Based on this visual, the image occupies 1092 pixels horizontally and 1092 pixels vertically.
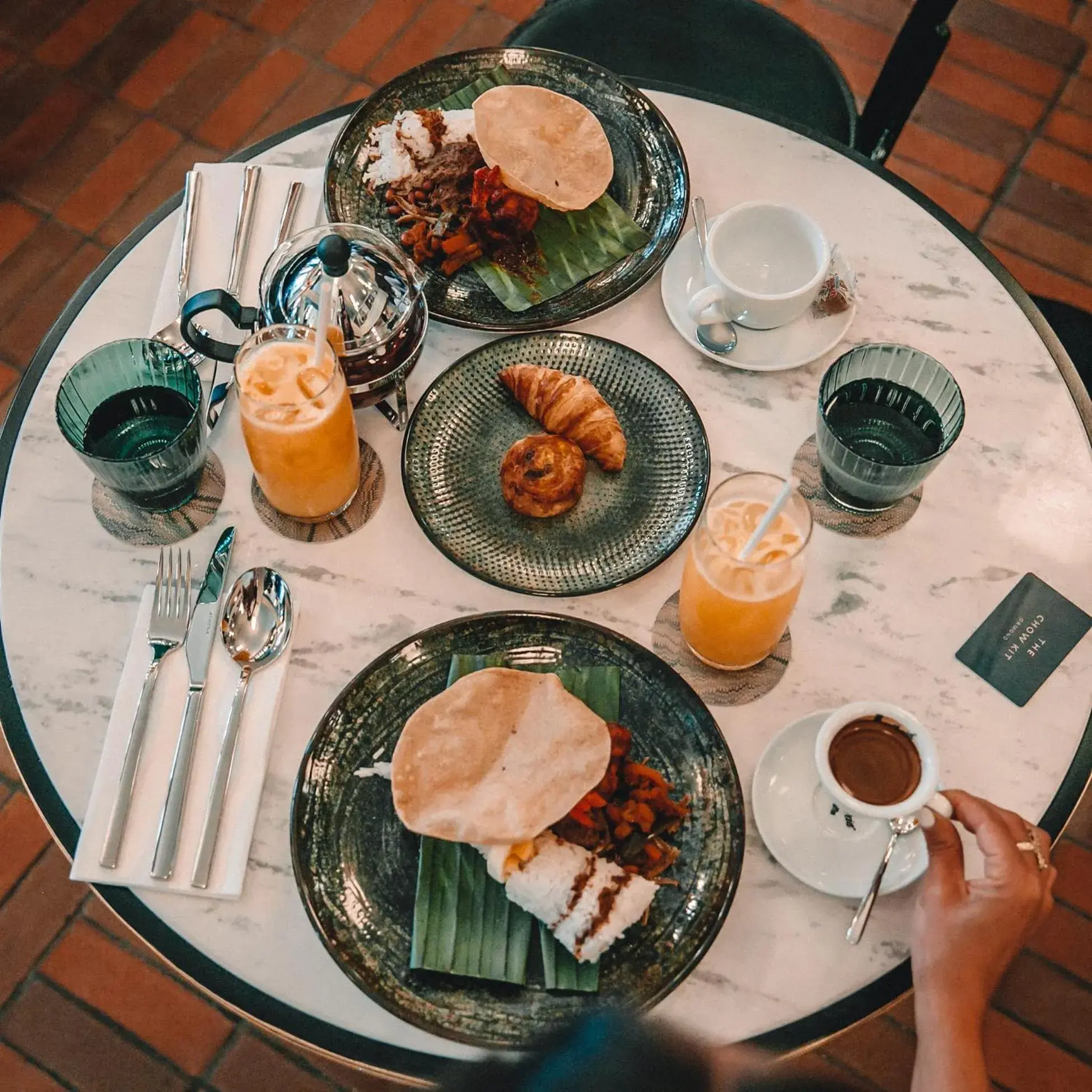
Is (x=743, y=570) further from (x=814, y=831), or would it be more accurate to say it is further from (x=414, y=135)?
(x=414, y=135)

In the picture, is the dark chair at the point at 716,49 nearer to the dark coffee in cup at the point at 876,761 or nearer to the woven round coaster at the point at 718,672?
the woven round coaster at the point at 718,672

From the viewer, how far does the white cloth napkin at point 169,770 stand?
1.18 m

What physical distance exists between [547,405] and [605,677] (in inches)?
14.4

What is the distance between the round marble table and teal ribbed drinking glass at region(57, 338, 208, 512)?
68 mm

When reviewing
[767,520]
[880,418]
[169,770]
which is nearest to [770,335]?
[880,418]

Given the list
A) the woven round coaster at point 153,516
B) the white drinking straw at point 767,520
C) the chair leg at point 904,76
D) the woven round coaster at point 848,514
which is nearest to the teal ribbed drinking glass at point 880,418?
the woven round coaster at point 848,514

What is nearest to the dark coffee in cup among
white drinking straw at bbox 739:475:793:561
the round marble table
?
the round marble table

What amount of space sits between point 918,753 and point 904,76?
4.02ft

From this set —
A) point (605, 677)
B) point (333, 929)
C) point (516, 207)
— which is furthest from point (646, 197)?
point (333, 929)

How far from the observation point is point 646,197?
5.28ft

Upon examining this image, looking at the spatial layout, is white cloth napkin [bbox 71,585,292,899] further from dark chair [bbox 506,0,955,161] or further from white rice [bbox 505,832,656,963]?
dark chair [bbox 506,0,955,161]

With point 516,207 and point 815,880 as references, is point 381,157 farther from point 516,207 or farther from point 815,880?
point 815,880

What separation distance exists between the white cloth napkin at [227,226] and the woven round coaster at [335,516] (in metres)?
0.26

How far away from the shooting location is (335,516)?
140cm
